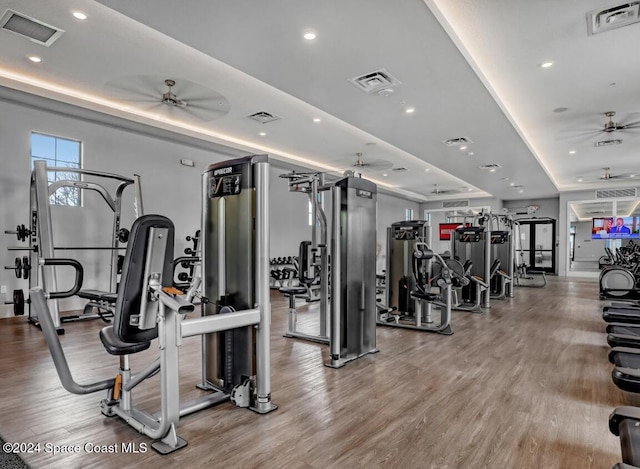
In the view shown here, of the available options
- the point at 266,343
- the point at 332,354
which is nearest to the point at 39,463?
the point at 266,343

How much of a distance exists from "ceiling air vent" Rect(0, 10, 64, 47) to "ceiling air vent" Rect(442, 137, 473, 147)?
236 inches

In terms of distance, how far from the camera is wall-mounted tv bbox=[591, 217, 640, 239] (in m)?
12.6

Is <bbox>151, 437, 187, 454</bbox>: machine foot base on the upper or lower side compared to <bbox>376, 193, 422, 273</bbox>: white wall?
lower

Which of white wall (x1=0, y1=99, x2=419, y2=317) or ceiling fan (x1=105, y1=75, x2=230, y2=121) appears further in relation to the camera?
white wall (x1=0, y1=99, x2=419, y2=317)

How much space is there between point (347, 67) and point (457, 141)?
377 cm

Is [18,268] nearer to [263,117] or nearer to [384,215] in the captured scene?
[263,117]

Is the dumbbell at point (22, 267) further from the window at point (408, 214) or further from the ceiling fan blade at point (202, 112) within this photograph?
the window at point (408, 214)

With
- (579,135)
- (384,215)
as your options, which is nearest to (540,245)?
(384,215)

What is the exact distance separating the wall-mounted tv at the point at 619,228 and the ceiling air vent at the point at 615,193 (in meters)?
0.77

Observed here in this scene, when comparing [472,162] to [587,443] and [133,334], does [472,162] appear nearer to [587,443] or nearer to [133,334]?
[587,443]

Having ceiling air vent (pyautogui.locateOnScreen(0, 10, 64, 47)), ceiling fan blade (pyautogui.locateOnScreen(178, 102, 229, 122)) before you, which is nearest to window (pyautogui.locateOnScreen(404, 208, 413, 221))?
ceiling fan blade (pyautogui.locateOnScreen(178, 102, 229, 122))

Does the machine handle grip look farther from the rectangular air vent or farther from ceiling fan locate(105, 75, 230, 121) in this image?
the rectangular air vent

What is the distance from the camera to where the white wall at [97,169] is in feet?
17.5

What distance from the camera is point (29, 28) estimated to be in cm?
378
